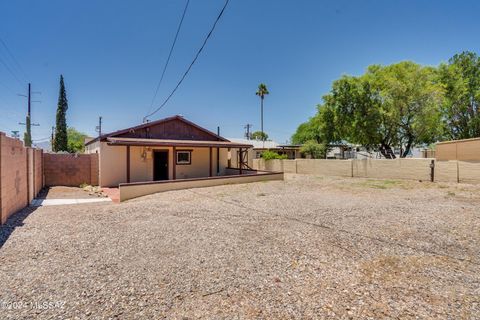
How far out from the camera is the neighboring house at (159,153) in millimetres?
13109

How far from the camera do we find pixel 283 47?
1644cm

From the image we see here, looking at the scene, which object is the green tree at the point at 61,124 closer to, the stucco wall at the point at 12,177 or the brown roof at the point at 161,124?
the brown roof at the point at 161,124

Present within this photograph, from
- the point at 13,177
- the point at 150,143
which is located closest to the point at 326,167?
the point at 150,143

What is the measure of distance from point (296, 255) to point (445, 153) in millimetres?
21810

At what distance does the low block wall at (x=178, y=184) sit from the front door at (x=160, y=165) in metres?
3.60

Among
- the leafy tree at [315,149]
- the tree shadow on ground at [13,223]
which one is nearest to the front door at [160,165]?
the tree shadow on ground at [13,223]

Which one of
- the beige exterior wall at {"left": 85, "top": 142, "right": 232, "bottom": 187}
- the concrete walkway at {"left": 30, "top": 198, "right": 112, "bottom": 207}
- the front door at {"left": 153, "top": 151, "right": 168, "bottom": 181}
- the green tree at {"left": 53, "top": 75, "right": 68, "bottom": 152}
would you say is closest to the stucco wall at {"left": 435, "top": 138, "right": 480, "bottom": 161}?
the beige exterior wall at {"left": 85, "top": 142, "right": 232, "bottom": 187}

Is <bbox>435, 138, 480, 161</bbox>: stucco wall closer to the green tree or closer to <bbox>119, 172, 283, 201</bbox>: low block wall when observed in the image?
<bbox>119, 172, 283, 201</bbox>: low block wall

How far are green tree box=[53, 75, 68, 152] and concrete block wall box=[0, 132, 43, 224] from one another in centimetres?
3201

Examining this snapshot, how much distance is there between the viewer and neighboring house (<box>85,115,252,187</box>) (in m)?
13.1

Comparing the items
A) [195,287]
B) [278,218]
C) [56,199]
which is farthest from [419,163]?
[56,199]

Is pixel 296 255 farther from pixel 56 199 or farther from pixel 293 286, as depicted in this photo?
pixel 56 199

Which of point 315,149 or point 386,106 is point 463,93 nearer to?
point 386,106

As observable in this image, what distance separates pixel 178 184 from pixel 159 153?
404cm
